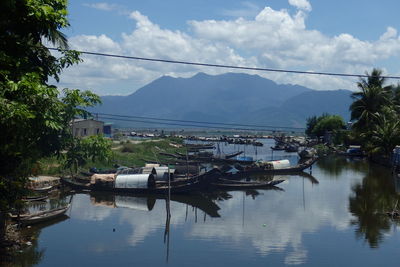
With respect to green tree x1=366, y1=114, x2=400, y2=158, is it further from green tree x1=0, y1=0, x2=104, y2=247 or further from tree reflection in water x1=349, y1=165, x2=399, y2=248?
green tree x1=0, y1=0, x2=104, y2=247

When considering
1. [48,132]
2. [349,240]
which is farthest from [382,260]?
[48,132]

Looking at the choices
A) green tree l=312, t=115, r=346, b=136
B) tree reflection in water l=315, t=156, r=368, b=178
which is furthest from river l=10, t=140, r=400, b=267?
green tree l=312, t=115, r=346, b=136

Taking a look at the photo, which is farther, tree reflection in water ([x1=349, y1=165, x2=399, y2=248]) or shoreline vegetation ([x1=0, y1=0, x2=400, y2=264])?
tree reflection in water ([x1=349, y1=165, x2=399, y2=248])

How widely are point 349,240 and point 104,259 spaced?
1421cm

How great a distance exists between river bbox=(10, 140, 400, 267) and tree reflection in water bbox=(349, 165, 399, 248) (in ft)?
0.24

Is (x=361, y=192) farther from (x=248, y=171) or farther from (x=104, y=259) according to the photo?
(x=104, y=259)

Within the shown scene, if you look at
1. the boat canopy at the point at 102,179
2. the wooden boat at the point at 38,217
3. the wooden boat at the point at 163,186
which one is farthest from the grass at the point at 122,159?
the wooden boat at the point at 38,217

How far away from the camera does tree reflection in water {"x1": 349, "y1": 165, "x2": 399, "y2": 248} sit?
27641 millimetres

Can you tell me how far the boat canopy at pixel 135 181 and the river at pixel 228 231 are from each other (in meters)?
1.22

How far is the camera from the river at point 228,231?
2286 centimetres

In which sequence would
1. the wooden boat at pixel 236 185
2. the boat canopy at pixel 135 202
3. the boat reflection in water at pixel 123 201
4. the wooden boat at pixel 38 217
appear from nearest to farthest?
the wooden boat at pixel 38 217
the boat canopy at pixel 135 202
the boat reflection in water at pixel 123 201
the wooden boat at pixel 236 185

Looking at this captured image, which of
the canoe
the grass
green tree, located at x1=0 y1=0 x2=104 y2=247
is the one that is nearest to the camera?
green tree, located at x1=0 y1=0 x2=104 y2=247

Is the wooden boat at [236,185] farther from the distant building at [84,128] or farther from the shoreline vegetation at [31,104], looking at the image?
the distant building at [84,128]

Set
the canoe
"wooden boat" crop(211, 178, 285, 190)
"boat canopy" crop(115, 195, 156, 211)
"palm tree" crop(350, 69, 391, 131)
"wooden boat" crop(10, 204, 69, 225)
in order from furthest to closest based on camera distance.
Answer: "palm tree" crop(350, 69, 391, 131) → "wooden boat" crop(211, 178, 285, 190) → the canoe → "boat canopy" crop(115, 195, 156, 211) → "wooden boat" crop(10, 204, 69, 225)
